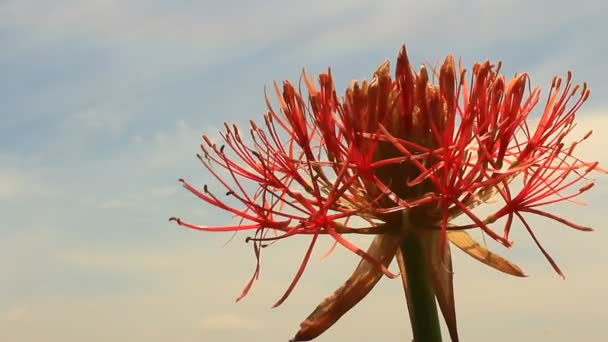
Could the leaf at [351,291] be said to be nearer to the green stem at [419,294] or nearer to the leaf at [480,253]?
the green stem at [419,294]

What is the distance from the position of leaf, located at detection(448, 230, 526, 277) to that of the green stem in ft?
1.21

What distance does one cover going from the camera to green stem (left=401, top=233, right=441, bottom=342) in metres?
5.93

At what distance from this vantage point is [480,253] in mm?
6223

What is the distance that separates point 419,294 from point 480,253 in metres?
0.59

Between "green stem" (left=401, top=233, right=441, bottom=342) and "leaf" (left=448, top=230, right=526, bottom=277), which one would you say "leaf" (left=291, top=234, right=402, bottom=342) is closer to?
"green stem" (left=401, top=233, right=441, bottom=342)

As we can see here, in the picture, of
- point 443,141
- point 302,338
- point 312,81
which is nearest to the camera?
point 302,338

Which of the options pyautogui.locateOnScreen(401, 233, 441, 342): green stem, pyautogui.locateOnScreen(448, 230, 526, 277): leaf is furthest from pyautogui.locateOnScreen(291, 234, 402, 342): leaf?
pyautogui.locateOnScreen(448, 230, 526, 277): leaf

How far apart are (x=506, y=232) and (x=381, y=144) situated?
114cm

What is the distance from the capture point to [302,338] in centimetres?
564

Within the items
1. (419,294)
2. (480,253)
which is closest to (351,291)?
(419,294)

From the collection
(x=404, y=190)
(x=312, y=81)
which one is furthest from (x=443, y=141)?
(x=312, y=81)

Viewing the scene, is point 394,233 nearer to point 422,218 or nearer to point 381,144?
point 422,218

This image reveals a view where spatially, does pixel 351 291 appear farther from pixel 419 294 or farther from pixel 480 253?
pixel 480 253

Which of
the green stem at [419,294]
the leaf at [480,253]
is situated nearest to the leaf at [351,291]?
the green stem at [419,294]
